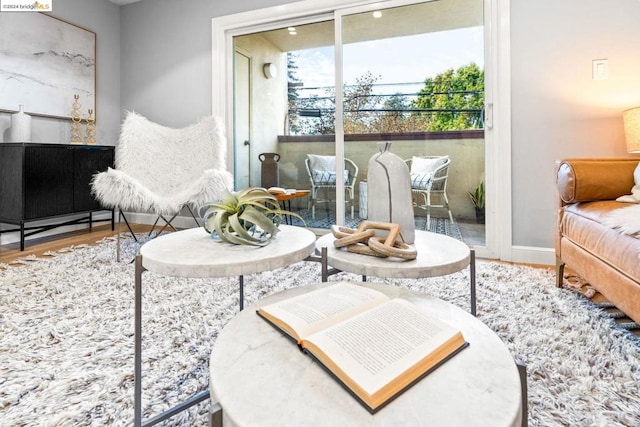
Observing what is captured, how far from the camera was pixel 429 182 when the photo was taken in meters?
2.75

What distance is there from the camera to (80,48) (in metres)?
3.45

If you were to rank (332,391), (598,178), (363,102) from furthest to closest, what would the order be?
1. (363,102)
2. (598,178)
3. (332,391)

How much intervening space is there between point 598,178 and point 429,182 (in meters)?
1.21

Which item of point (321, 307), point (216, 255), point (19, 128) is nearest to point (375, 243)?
point (321, 307)

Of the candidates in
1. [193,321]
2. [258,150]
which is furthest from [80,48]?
[193,321]

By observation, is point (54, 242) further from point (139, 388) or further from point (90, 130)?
point (139, 388)

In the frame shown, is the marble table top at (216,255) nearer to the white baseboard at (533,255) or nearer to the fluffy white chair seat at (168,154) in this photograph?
the fluffy white chair seat at (168,154)

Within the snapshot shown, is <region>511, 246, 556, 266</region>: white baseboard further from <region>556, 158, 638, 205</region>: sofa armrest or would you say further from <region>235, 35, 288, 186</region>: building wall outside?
<region>235, 35, 288, 186</region>: building wall outside

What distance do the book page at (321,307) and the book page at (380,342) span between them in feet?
0.12

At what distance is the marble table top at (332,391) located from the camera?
41 centimetres

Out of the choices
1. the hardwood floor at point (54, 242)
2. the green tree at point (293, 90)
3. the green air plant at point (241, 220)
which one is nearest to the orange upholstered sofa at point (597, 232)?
the green air plant at point (241, 220)

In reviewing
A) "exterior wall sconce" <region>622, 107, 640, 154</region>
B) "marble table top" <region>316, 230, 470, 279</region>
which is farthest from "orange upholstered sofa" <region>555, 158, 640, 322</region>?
"marble table top" <region>316, 230, 470, 279</region>

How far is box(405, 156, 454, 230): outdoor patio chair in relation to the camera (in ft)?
8.91

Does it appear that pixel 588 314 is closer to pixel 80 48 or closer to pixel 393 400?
pixel 393 400
